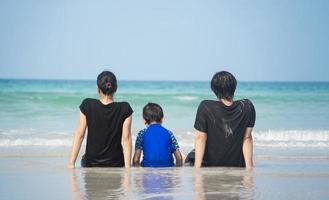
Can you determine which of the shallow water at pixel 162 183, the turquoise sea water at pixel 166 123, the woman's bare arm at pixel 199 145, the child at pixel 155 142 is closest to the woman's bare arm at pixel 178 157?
the child at pixel 155 142

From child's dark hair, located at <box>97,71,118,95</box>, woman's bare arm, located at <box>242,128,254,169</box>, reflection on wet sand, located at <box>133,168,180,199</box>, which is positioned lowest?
reflection on wet sand, located at <box>133,168,180,199</box>

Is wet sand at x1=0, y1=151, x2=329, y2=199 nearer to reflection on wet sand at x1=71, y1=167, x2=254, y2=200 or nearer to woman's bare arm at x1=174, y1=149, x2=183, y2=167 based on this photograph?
reflection on wet sand at x1=71, y1=167, x2=254, y2=200

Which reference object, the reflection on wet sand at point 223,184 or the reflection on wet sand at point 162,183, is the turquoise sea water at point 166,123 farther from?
the reflection on wet sand at point 223,184

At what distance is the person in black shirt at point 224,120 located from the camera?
7.47m

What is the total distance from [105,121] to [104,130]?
101 millimetres

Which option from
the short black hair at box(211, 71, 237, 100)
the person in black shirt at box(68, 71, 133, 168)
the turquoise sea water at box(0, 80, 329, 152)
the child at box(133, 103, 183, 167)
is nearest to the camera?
the short black hair at box(211, 71, 237, 100)

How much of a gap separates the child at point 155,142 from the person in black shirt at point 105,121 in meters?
0.37

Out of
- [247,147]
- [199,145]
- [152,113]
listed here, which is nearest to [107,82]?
[152,113]

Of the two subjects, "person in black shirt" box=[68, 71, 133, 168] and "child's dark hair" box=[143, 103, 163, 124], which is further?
"child's dark hair" box=[143, 103, 163, 124]

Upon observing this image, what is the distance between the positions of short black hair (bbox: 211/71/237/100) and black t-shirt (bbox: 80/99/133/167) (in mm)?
Result: 948

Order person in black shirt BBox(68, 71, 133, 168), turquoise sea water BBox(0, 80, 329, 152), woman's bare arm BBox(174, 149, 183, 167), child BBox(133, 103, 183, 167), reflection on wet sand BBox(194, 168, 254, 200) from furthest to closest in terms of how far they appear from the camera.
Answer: turquoise sea water BBox(0, 80, 329, 152) < woman's bare arm BBox(174, 149, 183, 167) < child BBox(133, 103, 183, 167) < person in black shirt BBox(68, 71, 133, 168) < reflection on wet sand BBox(194, 168, 254, 200)

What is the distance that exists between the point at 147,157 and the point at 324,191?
8.33 feet

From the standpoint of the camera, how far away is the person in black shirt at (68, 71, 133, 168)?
7.55m

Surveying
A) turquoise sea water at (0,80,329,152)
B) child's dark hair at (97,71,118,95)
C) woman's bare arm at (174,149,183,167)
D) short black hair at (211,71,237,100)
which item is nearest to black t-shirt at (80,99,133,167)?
child's dark hair at (97,71,118,95)
